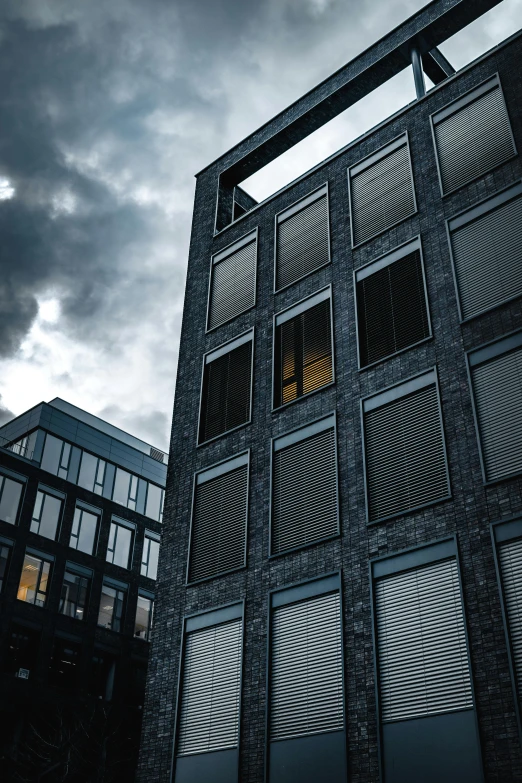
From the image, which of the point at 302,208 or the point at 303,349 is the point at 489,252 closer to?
the point at 303,349

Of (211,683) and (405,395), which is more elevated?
(405,395)

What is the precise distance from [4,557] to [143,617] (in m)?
10.3

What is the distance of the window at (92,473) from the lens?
51438 mm

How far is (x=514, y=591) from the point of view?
16641 mm

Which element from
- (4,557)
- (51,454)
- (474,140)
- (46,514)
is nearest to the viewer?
(474,140)

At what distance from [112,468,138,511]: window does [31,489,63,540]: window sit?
16.2ft

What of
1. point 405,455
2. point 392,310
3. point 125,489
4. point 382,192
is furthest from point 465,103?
point 125,489

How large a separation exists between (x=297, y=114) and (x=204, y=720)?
21945mm

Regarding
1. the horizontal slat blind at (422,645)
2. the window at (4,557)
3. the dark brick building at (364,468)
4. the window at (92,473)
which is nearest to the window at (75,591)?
the window at (4,557)

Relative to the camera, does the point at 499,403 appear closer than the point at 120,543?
Yes

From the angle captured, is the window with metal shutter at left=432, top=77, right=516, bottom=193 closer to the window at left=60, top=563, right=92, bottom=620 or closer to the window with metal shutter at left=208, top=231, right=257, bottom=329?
the window with metal shutter at left=208, top=231, right=257, bottom=329

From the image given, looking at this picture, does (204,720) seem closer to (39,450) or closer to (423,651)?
(423,651)

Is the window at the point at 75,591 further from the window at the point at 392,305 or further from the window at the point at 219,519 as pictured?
the window at the point at 392,305

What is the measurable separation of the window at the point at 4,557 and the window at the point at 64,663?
4.53m
